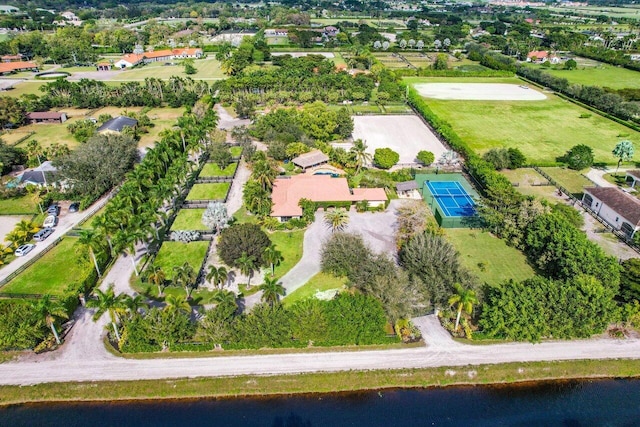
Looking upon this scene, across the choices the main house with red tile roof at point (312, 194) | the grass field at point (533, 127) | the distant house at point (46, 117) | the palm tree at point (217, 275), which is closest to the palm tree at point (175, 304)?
the palm tree at point (217, 275)

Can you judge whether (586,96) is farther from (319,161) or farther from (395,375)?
(395,375)

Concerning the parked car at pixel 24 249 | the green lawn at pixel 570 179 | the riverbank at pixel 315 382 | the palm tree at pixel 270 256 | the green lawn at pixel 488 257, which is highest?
the palm tree at pixel 270 256

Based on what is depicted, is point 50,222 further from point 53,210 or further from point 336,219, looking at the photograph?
point 336,219

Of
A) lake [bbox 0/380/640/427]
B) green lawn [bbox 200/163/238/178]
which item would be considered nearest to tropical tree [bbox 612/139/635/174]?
lake [bbox 0/380/640/427]

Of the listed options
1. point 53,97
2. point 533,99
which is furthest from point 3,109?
point 533,99

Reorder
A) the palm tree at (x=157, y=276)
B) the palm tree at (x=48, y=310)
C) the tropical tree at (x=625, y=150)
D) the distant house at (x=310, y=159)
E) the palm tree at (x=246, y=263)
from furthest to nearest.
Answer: the distant house at (x=310, y=159) → the tropical tree at (x=625, y=150) → the palm tree at (x=246, y=263) → the palm tree at (x=157, y=276) → the palm tree at (x=48, y=310)

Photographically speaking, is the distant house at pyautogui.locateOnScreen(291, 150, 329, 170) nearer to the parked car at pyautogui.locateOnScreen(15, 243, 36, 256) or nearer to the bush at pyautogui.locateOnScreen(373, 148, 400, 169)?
the bush at pyautogui.locateOnScreen(373, 148, 400, 169)

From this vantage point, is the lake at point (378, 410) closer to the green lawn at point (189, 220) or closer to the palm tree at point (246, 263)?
the palm tree at point (246, 263)
